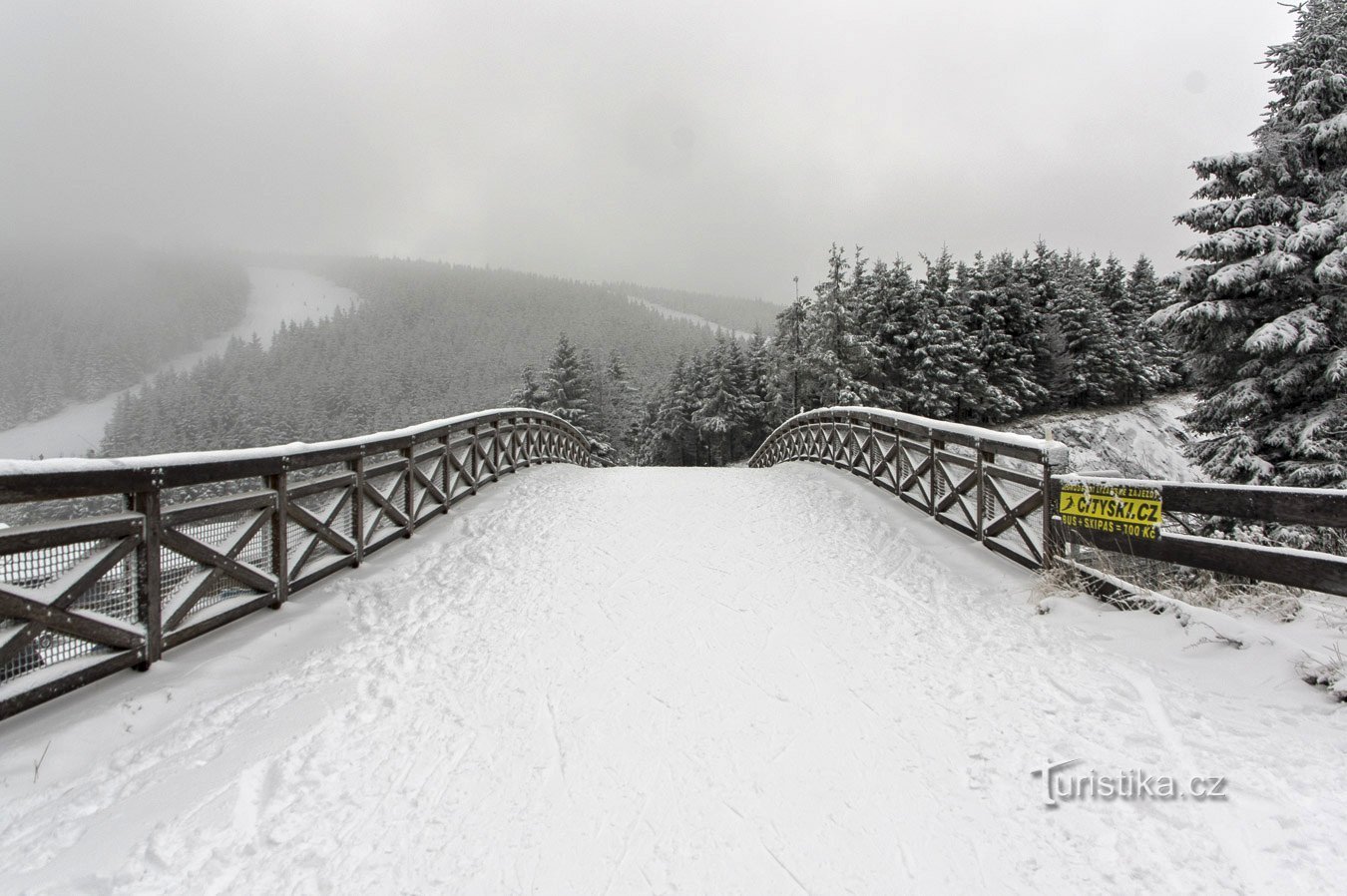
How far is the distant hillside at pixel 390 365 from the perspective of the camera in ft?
220

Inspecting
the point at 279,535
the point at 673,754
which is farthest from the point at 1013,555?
the point at 279,535

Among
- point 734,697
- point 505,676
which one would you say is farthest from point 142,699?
point 734,697

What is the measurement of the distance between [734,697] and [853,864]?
1288mm

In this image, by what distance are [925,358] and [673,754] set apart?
28153 millimetres

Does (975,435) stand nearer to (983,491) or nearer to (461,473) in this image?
(983,491)

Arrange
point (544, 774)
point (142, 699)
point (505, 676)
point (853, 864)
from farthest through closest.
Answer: point (505, 676), point (142, 699), point (544, 774), point (853, 864)

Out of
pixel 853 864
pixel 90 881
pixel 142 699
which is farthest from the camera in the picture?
pixel 142 699

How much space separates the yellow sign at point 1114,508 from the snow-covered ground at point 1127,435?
2583cm

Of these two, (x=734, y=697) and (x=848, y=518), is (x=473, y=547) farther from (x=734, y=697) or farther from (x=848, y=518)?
(x=848, y=518)

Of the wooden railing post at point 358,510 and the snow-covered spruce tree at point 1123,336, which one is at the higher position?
the snow-covered spruce tree at point 1123,336

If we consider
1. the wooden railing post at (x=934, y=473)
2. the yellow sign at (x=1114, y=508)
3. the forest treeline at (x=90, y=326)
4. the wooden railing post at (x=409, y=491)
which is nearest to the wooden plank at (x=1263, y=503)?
the yellow sign at (x=1114, y=508)

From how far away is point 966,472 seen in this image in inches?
286

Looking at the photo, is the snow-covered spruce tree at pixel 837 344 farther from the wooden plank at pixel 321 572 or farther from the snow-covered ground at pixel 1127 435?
the wooden plank at pixel 321 572

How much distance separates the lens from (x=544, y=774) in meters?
2.84
